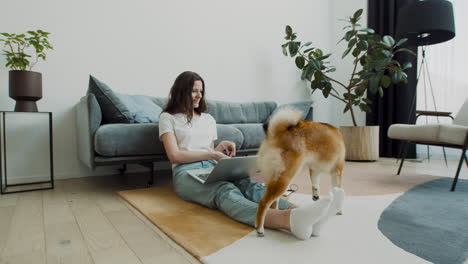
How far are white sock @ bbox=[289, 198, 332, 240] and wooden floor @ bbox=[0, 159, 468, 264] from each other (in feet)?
1.29

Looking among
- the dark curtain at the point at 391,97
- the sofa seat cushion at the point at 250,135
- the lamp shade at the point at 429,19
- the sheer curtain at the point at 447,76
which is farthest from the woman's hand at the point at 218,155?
the sheer curtain at the point at 447,76

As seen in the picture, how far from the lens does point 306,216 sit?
3.18ft

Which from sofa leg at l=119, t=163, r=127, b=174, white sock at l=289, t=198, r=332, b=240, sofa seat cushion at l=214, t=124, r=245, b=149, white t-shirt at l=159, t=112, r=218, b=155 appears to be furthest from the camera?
sofa leg at l=119, t=163, r=127, b=174

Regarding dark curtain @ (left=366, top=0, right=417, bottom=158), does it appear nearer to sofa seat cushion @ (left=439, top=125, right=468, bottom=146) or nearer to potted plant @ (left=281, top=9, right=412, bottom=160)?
potted plant @ (left=281, top=9, right=412, bottom=160)

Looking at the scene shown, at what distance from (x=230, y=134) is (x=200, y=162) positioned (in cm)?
80

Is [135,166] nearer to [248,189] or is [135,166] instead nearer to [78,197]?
[78,197]

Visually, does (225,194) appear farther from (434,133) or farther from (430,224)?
(434,133)

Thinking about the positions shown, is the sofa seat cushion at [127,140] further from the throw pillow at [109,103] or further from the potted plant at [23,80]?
the potted plant at [23,80]

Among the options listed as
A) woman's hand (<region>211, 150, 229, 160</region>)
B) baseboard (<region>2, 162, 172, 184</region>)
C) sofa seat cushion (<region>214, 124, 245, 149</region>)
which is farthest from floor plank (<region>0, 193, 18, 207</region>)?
sofa seat cushion (<region>214, 124, 245, 149</region>)

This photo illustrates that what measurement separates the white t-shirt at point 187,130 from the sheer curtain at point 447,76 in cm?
302

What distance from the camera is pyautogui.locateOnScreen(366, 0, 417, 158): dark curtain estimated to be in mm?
3439

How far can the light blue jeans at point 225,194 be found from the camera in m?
1.19

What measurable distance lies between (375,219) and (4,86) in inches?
107

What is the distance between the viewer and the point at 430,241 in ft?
3.38
